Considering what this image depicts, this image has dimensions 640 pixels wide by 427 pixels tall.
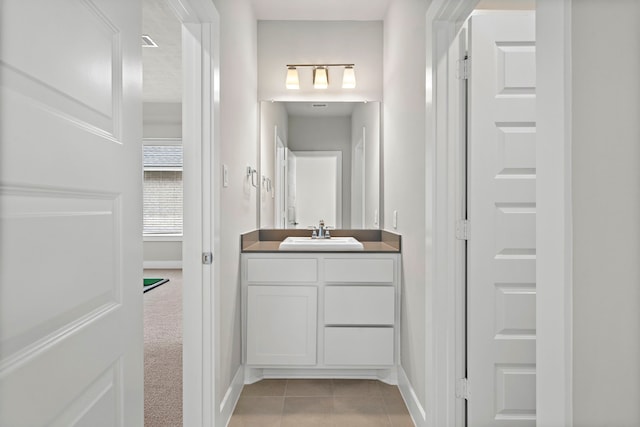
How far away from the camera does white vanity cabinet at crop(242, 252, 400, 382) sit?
106 inches

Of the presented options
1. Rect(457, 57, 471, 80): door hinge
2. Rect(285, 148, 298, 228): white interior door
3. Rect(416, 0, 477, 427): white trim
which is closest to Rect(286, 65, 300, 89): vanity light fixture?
Rect(285, 148, 298, 228): white interior door

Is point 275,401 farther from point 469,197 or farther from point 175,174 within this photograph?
point 175,174

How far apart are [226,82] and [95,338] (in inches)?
64.9

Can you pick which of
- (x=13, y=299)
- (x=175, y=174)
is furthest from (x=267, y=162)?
(x=175, y=174)

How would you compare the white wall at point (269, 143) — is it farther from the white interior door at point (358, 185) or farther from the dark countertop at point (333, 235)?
the white interior door at point (358, 185)

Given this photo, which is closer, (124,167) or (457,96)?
(124,167)

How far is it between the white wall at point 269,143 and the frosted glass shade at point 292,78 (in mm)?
171

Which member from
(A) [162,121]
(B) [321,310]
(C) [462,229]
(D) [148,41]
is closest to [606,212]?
(C) [462,229]

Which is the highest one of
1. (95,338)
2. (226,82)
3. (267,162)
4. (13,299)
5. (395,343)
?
(226,82)

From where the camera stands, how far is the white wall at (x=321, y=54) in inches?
133

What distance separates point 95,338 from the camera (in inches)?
34.5

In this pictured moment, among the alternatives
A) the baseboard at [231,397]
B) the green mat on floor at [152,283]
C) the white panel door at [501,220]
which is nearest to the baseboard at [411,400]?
the white panel door at [501,220]

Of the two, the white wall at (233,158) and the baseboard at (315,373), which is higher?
the white wall at (233,158)

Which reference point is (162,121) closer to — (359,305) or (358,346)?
(359,305)
